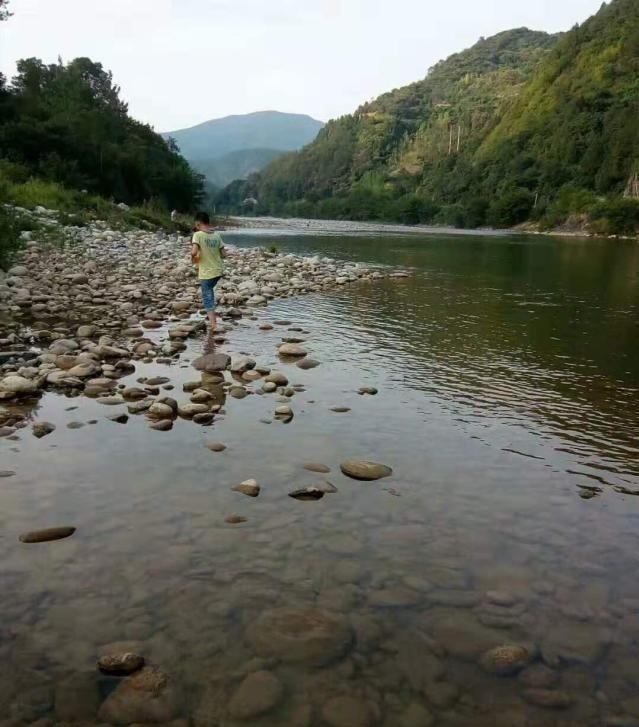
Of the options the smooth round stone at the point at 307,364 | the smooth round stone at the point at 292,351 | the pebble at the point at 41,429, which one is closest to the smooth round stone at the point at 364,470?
the pebble at the point at 41,429

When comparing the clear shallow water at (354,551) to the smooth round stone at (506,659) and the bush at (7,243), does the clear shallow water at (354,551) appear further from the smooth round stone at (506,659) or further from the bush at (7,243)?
the bush at (7,243)

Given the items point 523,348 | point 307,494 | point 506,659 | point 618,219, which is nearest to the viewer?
point 506,659

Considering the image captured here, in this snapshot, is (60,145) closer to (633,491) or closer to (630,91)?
(633,491)

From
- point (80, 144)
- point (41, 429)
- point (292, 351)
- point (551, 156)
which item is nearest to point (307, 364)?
point (292, 351)

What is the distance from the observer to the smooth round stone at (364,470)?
5648 millimetres

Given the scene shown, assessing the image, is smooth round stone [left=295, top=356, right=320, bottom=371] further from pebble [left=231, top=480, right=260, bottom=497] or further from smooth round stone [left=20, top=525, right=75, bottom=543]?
smooth round stone [left=20, top=525, right=75, bottom=543]

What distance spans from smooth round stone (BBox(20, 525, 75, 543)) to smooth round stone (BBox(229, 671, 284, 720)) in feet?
6.68

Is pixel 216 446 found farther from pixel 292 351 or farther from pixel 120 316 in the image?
pixel 120 316

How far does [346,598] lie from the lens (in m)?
3.85

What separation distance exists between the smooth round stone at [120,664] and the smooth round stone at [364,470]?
2841mm

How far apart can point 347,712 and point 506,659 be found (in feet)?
3.27

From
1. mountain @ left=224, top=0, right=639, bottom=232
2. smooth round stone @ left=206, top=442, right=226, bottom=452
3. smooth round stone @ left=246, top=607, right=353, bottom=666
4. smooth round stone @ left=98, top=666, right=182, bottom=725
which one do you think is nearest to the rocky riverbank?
smooth round stone @ left=206, top=442, right=226, bottom=452

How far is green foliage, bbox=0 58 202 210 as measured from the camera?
143 ft

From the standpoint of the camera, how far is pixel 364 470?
5.70m
